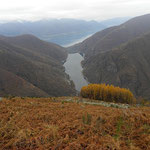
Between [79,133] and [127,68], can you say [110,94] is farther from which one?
[127,68]

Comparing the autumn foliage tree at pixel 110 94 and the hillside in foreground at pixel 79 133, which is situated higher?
the hillside in foreground at pixel 79 133

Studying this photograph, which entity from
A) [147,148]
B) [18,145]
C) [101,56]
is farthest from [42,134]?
[101,56]

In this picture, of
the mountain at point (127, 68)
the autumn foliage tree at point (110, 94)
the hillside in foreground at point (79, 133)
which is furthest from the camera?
the mountain at point (127, 68)

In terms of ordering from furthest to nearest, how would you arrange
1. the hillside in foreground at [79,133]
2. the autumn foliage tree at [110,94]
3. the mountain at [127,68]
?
1. the mountain at [127,68]
2. the autumn foliage tree at [110,94]
3. the hillside in foreground at [79,133]

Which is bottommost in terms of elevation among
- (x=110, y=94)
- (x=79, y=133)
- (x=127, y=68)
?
(x=110, y=94)

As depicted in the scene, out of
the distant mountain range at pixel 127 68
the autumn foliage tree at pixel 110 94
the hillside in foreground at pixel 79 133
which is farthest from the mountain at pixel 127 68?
the hillside in foreground at pixel 79 133

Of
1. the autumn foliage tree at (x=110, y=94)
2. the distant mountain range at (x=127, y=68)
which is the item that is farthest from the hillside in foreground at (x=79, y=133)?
the distant mountain range at (x=127, y=68)

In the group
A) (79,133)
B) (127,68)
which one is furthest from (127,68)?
(79,133)

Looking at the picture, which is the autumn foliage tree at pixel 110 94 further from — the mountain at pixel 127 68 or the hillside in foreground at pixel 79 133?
the mountain at pixel 127 68

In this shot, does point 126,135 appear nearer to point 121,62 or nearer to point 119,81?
point 119,81

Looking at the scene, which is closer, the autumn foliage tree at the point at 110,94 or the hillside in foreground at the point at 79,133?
the hillside in foreground at the point at 79,133
